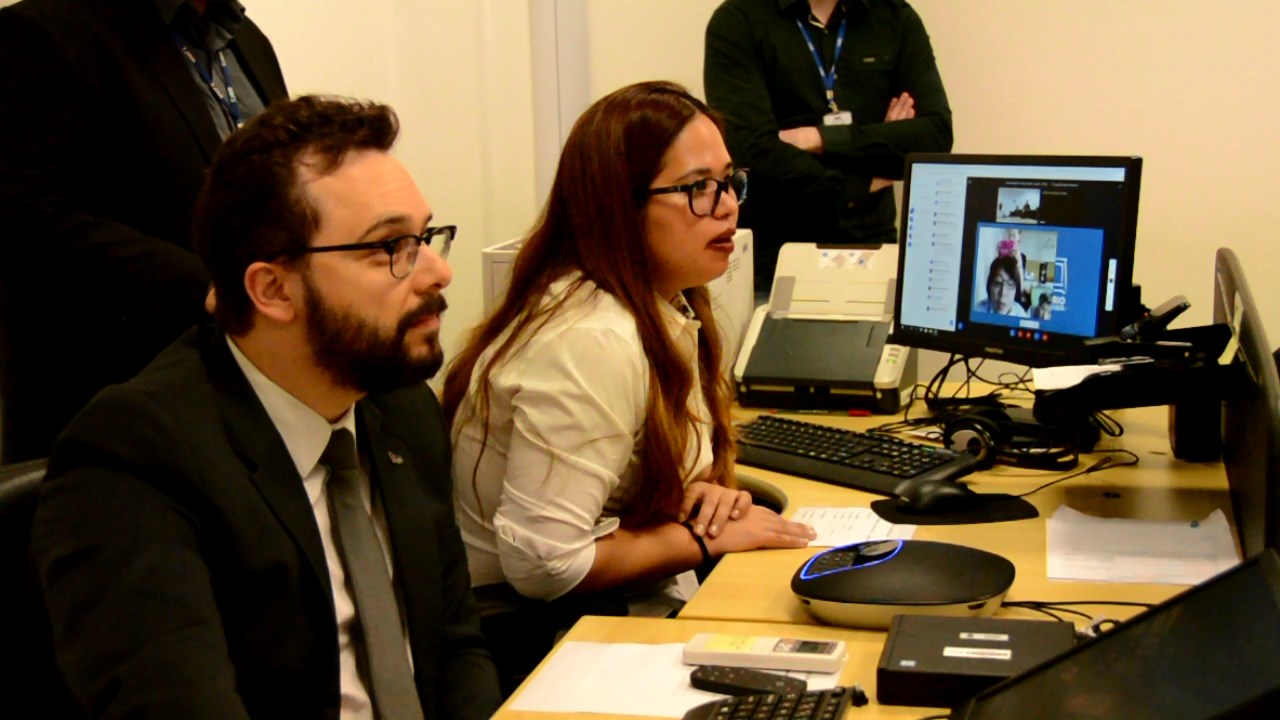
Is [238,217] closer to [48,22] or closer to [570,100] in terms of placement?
[48,22]

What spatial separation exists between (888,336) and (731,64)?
1139 millimetres

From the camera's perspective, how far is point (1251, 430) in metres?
1.76

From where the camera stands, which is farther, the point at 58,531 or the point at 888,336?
the point at 888,336

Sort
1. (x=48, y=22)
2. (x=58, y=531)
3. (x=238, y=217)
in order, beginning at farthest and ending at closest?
(x=48, y=22)
(x=238, y=217)
(x=58, y=531)

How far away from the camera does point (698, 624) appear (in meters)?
1.67

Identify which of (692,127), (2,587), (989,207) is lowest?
(2,587)

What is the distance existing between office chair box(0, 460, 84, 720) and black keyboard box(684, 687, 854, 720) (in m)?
0.63

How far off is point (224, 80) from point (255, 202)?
3.06ft

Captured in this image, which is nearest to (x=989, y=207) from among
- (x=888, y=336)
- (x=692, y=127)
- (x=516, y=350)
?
(x=888, y=336)

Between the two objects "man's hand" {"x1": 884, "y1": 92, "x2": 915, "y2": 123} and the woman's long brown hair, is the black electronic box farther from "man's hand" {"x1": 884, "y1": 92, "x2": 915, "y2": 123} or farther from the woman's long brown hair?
"man's hand" {"x1": 884, "y1": 92, "x2": 915, "y2": 123}

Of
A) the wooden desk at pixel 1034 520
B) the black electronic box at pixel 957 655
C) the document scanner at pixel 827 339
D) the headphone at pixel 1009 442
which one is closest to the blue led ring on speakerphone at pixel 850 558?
the wooden desk at pixel 1034 520

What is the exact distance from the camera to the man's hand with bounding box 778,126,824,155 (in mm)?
3586

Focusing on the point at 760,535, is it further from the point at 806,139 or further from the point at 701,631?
the point at 806,139

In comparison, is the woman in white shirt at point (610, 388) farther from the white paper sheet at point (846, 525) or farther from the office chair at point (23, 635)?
the office chair at point (23, 635)
